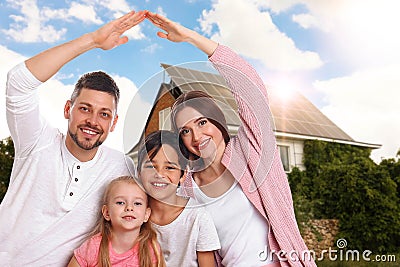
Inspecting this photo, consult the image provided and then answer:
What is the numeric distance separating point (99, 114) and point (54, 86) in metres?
1.04

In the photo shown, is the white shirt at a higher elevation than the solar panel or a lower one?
lower

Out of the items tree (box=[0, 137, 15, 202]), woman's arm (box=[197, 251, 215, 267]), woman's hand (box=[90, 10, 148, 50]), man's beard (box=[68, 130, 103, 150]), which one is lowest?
woman's arm (box=[197, 251, 215, 267])

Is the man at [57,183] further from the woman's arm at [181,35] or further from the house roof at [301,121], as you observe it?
the house roof at [301,121]

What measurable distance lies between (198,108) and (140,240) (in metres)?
0.59

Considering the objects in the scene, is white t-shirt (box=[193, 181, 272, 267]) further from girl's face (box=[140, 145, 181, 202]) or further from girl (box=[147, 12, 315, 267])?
girl's face (box=[140, 145, 181, 202])

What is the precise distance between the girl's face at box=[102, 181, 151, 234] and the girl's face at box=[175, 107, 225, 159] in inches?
11.4

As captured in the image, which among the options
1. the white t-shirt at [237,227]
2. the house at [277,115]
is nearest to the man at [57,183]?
the house at [277,115]

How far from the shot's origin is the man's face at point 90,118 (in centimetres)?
210

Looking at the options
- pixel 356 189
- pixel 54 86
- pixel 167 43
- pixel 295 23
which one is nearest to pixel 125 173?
pixel 167 43

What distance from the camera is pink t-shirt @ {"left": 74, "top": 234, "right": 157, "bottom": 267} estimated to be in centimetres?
201

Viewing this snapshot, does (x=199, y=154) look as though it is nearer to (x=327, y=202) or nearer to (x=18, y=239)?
(x=18, y=239)

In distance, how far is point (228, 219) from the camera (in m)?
2.12

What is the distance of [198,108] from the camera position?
2.01 meters

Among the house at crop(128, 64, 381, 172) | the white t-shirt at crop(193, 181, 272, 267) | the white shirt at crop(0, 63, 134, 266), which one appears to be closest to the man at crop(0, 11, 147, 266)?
the white shirt at crop(0, 63, 134, 266)
